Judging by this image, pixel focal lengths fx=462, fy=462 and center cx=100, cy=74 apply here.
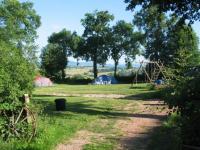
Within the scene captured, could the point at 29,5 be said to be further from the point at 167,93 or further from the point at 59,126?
the point at 167,93

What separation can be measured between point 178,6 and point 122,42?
233 ft

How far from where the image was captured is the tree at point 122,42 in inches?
3617

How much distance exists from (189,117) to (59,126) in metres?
7.87

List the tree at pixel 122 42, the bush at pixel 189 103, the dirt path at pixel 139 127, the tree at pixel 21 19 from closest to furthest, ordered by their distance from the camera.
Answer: the bush at pixel 189 103
the dirt path at pixel 139 127
the tree at pixel 21 19
the tree at pixel 122 42

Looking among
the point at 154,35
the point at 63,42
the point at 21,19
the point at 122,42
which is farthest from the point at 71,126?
the point at 63,42

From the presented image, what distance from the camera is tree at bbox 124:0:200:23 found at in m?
21.5

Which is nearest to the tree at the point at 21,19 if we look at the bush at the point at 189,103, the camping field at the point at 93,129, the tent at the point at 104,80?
the tent at the point at 104,80

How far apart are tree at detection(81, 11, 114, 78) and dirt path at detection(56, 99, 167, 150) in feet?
226

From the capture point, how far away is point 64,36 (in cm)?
9788

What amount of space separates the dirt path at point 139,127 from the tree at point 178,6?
4862mm

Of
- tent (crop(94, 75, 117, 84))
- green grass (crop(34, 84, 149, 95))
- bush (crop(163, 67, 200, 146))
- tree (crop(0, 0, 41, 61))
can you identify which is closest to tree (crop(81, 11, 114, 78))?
tent (crop(94, 75, 117, 84))

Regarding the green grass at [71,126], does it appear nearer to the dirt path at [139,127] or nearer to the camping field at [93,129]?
the camping field at [93,129]

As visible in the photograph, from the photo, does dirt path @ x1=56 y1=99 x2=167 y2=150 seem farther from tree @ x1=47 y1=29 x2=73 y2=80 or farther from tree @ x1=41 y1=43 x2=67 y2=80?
tree @ x1=47 y1=29 x2=73 y2=80

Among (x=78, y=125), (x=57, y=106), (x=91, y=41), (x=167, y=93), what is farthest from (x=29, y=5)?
(x=167, y=93)
